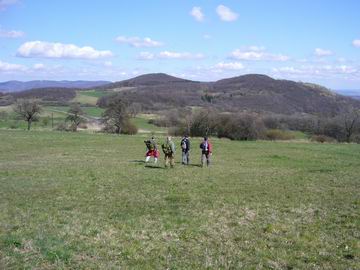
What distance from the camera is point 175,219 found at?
1347cm

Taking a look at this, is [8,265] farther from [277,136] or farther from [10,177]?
[277,136]

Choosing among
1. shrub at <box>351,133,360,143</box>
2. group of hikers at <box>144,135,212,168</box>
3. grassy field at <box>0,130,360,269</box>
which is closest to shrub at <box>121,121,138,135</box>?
shrub at <box>351,133,360,143</box>

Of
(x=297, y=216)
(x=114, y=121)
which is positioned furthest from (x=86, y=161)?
(x=114, y=121)

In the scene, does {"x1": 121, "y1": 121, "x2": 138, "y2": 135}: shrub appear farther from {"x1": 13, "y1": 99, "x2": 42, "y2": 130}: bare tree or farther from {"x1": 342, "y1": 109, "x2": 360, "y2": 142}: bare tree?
{"x1": 342, "y1": 109, "x2": 360, "y2": 142}: bare tree

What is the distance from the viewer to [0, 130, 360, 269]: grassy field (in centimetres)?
973

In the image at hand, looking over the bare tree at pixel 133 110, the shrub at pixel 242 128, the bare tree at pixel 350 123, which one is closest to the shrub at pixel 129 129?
the bare tree at pixel 133 110

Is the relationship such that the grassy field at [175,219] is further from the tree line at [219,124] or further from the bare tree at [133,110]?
the bare tree at [133,110]

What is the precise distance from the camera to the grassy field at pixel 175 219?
9.73 meters

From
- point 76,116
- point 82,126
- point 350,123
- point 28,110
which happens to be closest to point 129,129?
point 82,126

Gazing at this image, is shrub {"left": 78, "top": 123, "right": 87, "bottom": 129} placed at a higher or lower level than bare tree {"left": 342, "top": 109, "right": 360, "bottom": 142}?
lower

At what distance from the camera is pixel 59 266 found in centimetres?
894

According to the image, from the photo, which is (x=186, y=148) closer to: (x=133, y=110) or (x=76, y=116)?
(x=133, y=110)

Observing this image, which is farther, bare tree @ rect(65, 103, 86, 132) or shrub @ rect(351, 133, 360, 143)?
bare tree @ rect(65, 103, 86, 132)

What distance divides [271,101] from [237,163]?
479 ft
